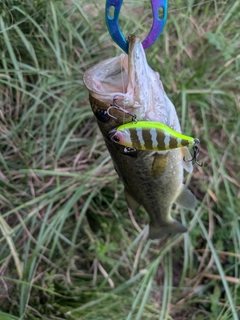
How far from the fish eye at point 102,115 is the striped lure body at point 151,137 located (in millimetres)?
159

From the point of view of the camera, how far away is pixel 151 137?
1.03m

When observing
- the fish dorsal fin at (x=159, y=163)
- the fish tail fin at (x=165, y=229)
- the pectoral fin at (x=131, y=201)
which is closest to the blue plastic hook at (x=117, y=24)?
the fish dorsal fin at (x=159, y=163)

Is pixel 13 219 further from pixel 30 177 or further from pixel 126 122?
pixel 126 122

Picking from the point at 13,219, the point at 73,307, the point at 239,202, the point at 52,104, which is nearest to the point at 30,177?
the point at 13,219

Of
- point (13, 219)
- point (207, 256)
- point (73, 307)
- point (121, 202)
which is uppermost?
point (13, 219)

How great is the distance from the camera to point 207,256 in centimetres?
260

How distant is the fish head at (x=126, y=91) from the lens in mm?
1156

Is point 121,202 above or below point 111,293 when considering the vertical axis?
above

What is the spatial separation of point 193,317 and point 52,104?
5.33 ft

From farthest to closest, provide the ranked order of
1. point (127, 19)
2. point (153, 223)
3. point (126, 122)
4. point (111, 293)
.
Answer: point (127, 19)
point (111, 293)
point (153, 223)
point (126, 122)

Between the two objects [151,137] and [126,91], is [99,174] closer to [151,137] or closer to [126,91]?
[126,91]

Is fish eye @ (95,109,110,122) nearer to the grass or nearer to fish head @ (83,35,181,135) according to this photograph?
fish head @ (83,35,181,135)

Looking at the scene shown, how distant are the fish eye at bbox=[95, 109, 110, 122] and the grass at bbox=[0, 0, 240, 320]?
1.11 m

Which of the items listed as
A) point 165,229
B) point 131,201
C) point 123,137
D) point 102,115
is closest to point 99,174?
point 165,229
